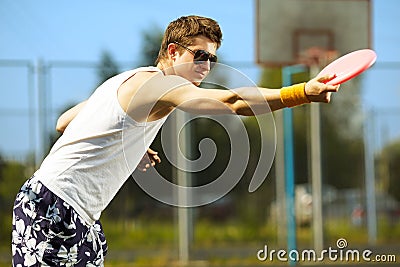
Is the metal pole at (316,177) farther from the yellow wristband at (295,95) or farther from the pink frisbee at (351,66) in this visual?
the yellow wristband at (295,95)

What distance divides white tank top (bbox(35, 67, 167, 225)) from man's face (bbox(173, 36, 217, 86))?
178 millimetres

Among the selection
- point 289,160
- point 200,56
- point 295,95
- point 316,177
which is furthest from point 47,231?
point 316,177

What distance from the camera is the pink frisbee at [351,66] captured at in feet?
9.92

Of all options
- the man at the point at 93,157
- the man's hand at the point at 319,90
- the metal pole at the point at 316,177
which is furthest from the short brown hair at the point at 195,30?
the metal pole at the point at 316,177

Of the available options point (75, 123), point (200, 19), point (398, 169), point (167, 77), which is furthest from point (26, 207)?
point (398, 169)

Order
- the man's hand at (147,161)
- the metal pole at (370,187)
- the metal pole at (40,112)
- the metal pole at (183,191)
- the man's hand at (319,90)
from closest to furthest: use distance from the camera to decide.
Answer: the man's hand at (319,90) < the man's hand at (147,161) < the metal pole at (40,112) < the metal pole at (183,191) < the metal pole at (370,187)

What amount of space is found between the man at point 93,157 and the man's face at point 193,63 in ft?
0.39

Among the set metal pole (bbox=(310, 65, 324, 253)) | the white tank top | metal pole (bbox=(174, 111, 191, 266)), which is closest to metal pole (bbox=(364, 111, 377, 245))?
metal pole (bbox=(310, 65, 324, 253))

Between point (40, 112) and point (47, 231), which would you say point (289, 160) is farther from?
point (47, 231)

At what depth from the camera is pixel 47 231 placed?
3.03 meters

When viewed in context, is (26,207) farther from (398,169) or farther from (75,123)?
(398,169)

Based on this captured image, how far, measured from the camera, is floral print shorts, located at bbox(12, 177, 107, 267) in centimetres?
302

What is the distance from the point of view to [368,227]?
1158cm

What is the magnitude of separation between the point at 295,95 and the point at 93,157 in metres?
0.71
